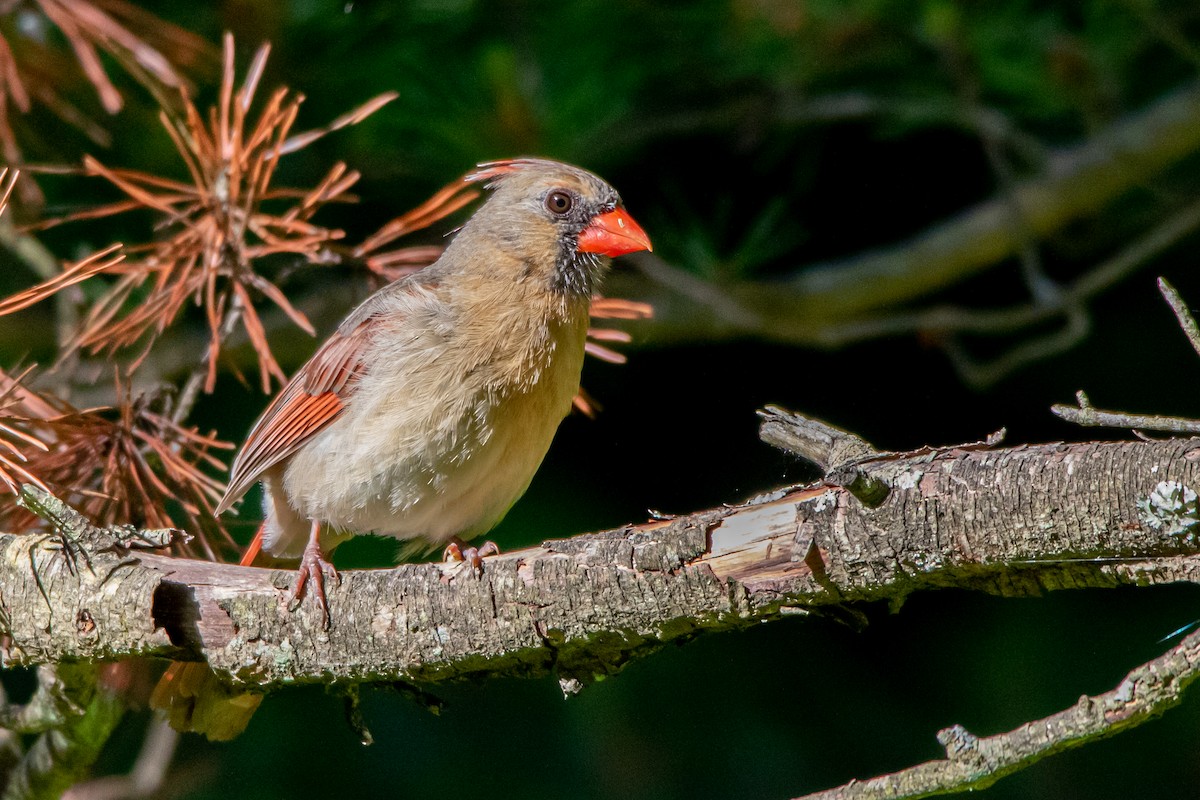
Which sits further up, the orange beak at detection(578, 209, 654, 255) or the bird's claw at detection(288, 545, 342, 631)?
the orange beak at detection(578, 209, 654, 255)

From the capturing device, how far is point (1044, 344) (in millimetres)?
3229

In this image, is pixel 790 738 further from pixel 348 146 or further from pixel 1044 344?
pixel 348 146

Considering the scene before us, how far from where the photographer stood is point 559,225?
2715 mm

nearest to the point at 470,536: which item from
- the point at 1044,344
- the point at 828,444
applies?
the point at 828,444

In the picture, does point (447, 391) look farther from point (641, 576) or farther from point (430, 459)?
point (641, 576)

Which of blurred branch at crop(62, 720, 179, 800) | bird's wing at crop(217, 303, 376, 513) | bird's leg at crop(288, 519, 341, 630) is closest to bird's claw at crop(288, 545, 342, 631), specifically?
bird's leg at crop(288, 519, 341, 630)

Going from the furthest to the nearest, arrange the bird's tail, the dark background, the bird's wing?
the dark background
the bird's wing
the bird's tail

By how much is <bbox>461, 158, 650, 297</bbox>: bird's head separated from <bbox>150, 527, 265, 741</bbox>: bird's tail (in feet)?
3.37

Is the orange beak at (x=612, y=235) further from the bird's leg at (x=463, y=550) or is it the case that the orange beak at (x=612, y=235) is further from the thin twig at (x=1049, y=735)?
the thin twig at (x=1049, y=735)

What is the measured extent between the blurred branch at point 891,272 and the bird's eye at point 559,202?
0.60 meters

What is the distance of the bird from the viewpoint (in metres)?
2.40

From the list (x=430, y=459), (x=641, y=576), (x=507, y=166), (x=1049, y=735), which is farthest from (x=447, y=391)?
(x=1049, y=735)

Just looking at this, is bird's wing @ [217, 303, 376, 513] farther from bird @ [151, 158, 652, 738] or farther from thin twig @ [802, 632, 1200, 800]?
thin twig @ [802, 632, 1200, 800]

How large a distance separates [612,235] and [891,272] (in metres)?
1.00
